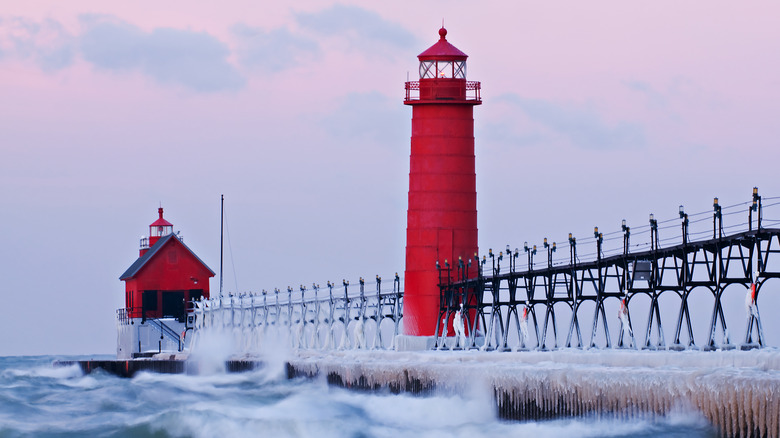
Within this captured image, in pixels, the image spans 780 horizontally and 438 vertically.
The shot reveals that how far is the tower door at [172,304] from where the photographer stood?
77375 mm

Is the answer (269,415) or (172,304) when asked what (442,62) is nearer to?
(269,415)

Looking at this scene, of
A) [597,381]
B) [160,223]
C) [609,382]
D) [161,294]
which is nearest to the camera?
[609,382]

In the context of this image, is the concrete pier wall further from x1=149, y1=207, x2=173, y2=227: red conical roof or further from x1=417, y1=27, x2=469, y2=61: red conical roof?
x1=149, y1=207, x2=173, y2=227: red conical roof

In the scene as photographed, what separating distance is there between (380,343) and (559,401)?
78.7 ft

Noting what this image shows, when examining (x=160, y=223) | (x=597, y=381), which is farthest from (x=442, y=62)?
(x=160, y=223)

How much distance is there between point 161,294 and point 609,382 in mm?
53262

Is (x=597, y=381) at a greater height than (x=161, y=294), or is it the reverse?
(x=161, y=294)

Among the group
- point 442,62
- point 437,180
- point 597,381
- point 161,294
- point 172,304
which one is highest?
point 442,62

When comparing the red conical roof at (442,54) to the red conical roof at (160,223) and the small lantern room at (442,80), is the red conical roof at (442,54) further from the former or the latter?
the red conical roof at (160,223)

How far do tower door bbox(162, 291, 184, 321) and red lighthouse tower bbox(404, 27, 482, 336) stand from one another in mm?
29856

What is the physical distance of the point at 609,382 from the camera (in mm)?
27234

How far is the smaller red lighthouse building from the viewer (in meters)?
76.1

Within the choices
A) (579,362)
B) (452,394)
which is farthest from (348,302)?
(579,362)

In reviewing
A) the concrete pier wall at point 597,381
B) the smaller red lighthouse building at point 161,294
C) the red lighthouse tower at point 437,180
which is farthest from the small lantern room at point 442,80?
the smaller red lighthouse building at point 161,294
